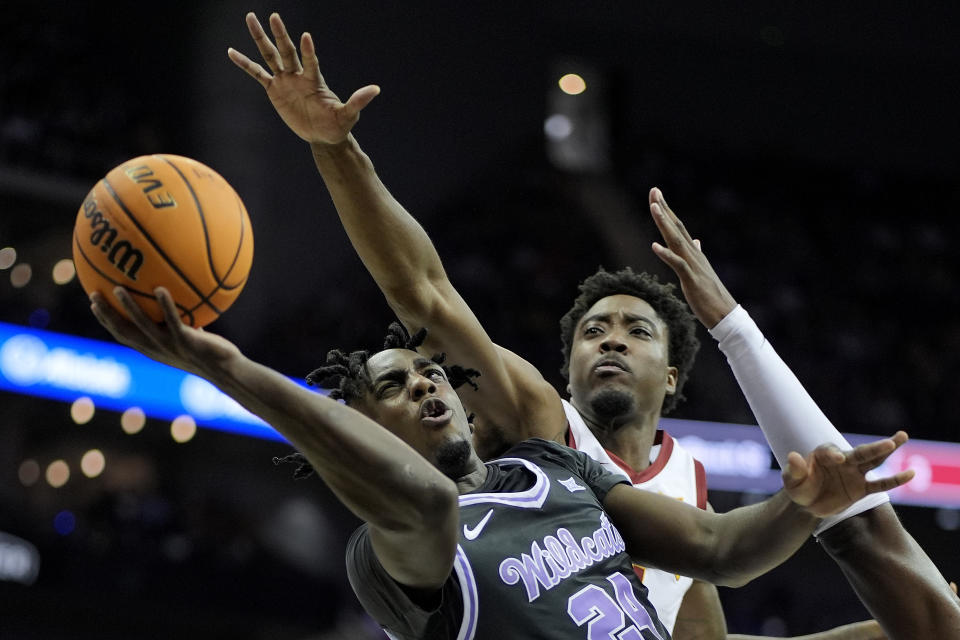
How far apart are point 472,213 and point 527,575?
12266 mm

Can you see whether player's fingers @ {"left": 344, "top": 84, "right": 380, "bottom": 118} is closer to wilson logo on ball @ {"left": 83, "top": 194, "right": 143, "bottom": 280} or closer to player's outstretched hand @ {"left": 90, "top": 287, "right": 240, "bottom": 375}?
wilson logo on ball @ {"left": 83, "top": 194, "right": 143, "bottom": 280}

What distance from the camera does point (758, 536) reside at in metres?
3.20

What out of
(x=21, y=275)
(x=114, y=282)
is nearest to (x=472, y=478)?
(x=114, y=282)

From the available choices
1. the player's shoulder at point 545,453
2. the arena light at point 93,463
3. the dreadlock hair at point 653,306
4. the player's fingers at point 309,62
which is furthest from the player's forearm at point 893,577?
the arena light at point 93,463

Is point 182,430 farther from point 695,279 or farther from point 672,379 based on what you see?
point 695,279

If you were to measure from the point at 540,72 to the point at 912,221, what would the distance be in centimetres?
585

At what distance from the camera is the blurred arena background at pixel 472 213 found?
36.7 feet

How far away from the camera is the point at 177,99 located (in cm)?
1395

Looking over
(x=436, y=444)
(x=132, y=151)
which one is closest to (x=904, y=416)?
(x=132, y=151)

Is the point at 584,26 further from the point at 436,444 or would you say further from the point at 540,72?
the point at 436,444

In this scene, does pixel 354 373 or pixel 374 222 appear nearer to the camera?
pixel 354 373

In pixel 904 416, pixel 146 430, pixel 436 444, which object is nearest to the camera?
pixel 436 444

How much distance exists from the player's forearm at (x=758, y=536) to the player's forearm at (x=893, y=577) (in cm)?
15

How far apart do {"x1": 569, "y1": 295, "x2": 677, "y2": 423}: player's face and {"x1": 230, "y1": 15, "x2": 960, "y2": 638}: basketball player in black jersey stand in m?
0.36
